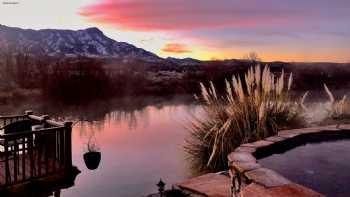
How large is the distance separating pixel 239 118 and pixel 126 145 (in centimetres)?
668

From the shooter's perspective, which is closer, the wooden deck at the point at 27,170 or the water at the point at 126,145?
the wooden deck at the point at 27,170

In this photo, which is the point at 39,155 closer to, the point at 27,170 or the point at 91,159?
the point at 27,170

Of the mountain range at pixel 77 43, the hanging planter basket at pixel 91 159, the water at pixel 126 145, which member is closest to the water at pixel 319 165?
the water at pixel 126 145

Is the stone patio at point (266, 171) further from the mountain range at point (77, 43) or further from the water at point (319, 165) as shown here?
the mountain range at point (77, 43)

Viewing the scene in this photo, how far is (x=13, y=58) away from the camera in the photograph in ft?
86.5

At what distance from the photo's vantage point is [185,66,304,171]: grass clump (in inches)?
187

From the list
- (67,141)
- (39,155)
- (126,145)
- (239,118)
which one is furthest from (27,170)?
(126,145)

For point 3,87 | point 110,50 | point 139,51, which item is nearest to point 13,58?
point 3,87

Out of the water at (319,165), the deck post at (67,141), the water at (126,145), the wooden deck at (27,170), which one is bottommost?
the water at (126,145)

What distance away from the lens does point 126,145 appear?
1102 centimetres

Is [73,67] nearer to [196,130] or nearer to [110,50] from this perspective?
[196,130]

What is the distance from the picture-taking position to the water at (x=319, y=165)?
2.45 meters

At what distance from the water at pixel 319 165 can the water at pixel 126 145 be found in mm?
3086

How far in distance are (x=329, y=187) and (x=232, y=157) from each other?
725 mm
